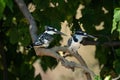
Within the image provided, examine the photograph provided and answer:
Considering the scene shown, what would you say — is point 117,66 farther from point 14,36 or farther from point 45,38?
point 14,36

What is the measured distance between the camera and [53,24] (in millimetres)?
2723

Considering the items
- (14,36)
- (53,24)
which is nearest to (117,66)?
(53,24)

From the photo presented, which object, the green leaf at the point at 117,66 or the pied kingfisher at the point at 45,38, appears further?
the green leaf at the point at 117,66

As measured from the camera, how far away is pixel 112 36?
116 inches

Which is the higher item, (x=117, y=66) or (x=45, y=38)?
(x=45, y=38)

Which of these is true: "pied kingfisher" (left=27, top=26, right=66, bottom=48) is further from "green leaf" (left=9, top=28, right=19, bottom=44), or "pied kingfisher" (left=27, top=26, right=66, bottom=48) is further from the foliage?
"green leaf" (left=9, top=28, right=19, bottom=44)

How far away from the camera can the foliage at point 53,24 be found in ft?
9.16

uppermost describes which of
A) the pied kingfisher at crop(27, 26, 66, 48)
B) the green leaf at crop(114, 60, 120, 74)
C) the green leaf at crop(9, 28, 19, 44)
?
the pied kingfisher at crop(27, 26, 66, 48)

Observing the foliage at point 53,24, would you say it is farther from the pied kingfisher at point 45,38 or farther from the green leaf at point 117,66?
the pied kingfisher at point 45,38

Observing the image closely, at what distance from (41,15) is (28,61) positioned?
2.51 ft

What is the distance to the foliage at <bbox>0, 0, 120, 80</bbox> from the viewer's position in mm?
2793

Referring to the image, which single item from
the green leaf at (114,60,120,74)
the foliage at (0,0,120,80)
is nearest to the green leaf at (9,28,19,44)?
the foliage at (0,0,120,80)

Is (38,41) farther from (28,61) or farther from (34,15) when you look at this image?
(28,61)

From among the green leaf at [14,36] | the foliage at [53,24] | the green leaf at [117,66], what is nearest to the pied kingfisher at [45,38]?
the foliage at [53,24]
